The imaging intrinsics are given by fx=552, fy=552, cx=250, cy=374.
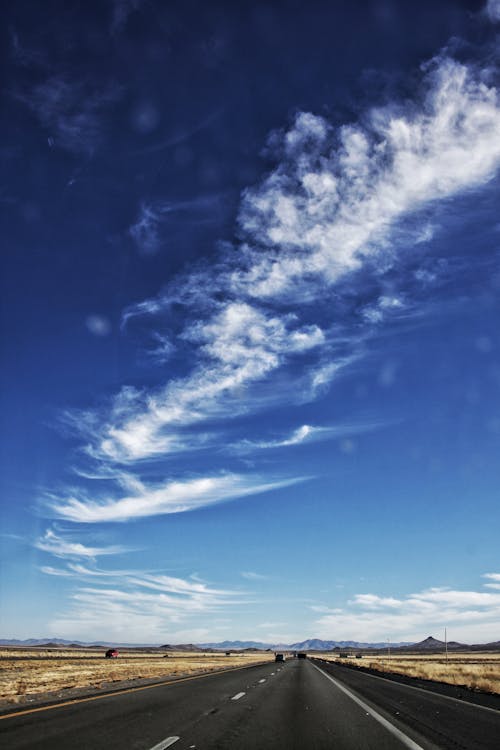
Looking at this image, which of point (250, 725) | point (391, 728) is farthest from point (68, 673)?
point (391, 728)

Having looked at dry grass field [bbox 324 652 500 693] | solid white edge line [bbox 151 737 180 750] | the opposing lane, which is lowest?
dry grass field [bbox 324 652 500 693]

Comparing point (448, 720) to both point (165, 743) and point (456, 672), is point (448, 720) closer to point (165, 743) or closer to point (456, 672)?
point (165, 743)

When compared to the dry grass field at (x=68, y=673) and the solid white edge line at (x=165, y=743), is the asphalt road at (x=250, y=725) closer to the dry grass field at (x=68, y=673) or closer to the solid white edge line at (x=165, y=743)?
the solid white edge line at (x=165, y=743)

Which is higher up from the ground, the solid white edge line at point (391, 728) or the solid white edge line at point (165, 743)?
the solid white edge line at point (165, 743)

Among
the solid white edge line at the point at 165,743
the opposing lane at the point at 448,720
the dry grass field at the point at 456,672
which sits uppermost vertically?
the solid white edge line at the point at 165,743

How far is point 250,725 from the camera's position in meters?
10.5

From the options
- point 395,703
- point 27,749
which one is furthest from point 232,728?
point 395,703

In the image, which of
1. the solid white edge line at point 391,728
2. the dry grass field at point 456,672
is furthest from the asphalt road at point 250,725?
the dry grass field at point 456,672

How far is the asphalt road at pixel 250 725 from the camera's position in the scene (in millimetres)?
8422

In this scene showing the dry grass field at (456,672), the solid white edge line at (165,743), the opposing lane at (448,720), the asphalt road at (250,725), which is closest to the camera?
the solid white edge line at (165,743)

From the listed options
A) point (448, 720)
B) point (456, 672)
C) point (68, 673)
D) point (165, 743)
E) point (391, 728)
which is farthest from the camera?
point (456, 672)

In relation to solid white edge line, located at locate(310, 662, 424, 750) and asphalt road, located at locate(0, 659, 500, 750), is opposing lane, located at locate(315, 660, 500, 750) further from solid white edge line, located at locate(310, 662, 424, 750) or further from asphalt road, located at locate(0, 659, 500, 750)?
solid white edge line, located at locate(310, 662, 424, 750)

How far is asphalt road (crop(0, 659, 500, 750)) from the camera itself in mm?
8422

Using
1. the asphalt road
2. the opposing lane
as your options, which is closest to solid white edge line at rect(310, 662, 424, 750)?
the asphalt road
